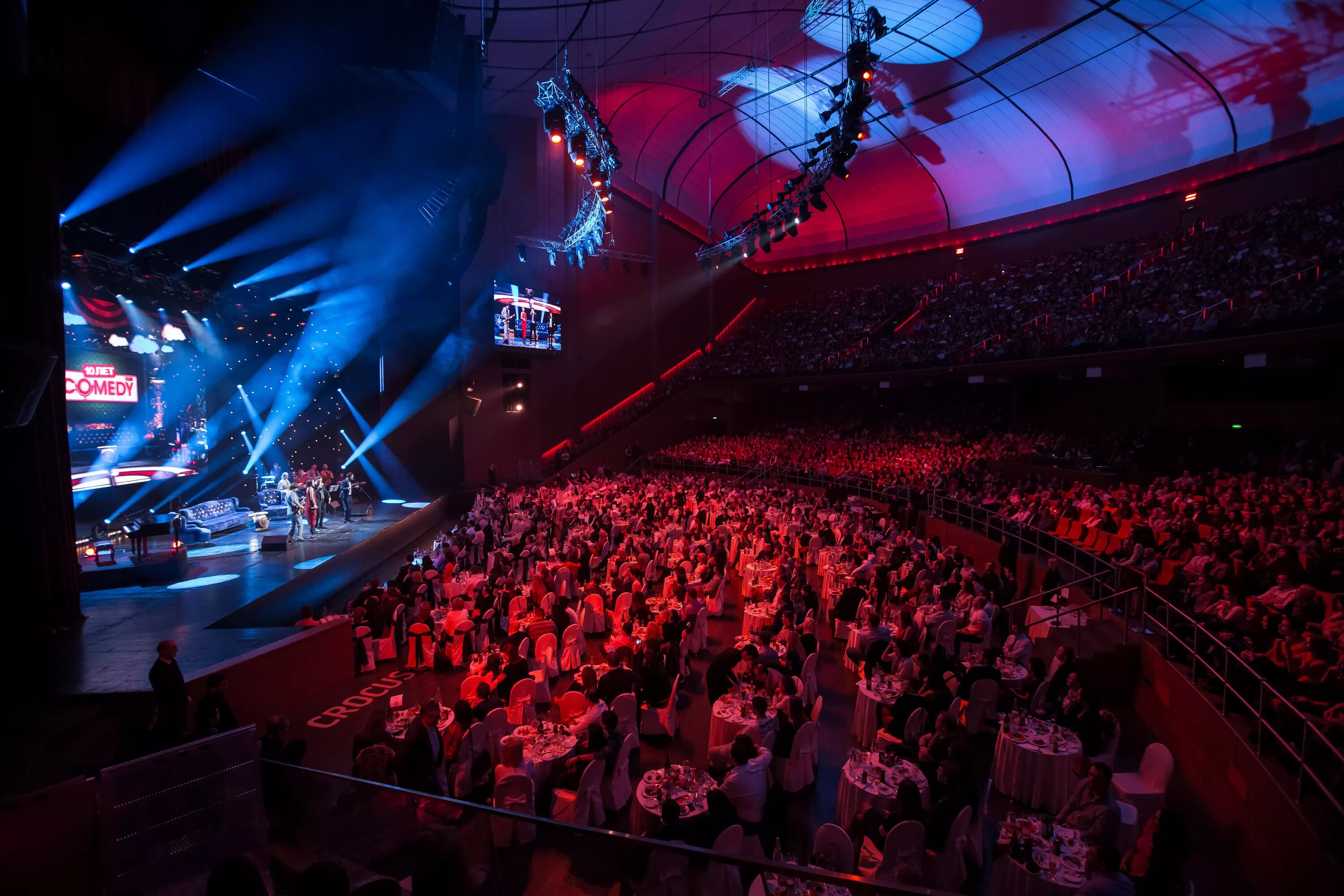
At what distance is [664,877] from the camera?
3.80 metres

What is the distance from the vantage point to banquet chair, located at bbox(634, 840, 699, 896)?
372cm

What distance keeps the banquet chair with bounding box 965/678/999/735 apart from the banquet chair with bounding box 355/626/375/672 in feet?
24.2

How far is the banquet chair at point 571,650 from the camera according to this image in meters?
8.68

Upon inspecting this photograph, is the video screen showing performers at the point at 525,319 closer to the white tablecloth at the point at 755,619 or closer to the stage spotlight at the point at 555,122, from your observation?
the stage spotlight at the point at 555,122

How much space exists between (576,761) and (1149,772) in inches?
183

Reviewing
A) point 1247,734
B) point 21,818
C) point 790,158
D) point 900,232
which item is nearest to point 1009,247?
point 900,232

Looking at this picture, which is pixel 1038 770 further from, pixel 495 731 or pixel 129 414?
pixel 129 414

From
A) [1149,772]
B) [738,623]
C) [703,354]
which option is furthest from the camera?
[703,354]

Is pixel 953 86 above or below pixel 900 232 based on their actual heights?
above

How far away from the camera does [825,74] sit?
66.8 feet

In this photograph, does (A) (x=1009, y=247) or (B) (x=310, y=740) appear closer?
(B) (x=310, y=740)

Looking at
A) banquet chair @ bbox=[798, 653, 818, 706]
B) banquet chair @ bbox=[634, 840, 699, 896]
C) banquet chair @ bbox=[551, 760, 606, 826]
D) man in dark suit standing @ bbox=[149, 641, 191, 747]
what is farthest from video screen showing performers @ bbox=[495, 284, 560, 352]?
banquet chair @ bbox=[634, 840, 699, 896]

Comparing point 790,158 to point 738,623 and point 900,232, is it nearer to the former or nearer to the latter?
point 900,232

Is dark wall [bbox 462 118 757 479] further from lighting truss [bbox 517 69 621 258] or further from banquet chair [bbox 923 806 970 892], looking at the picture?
banquet chair [bbox 923 806 970 892]
